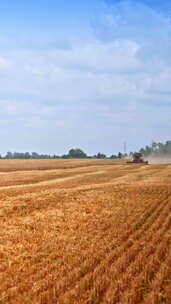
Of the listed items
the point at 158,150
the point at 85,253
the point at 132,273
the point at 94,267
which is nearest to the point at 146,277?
the point at 132,273

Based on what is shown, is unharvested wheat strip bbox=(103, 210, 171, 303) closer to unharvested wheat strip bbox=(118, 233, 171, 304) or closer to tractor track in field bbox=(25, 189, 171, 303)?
unharvested wheat strip bbox=(118, 233, 171, 304)

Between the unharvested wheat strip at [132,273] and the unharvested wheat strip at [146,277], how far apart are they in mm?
81

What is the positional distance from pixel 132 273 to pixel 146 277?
394 millimetres

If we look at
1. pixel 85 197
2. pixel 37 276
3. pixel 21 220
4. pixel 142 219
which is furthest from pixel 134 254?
pixel 85 197

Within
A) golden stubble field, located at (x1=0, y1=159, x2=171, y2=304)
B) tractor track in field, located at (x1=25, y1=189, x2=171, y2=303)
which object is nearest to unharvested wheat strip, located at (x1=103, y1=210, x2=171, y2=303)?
golden stubble field, located at (x1=0, y1=159, x2=171, y2=304)

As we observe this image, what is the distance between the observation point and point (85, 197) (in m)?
23.6

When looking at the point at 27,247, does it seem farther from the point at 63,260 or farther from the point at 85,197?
the point at 85,197

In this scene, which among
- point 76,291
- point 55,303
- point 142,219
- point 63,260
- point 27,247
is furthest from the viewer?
point 142,219

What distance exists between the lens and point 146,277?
8.65m

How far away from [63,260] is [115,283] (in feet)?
7.51

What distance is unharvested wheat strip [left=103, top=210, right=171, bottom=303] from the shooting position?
7613 mm

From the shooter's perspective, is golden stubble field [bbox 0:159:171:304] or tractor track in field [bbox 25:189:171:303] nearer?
golden stubble field [bbox 0:159:171:304]

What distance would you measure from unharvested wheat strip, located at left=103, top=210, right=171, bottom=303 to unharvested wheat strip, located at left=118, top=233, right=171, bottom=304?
8cm

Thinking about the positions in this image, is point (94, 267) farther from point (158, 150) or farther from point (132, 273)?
point (158, 150)
